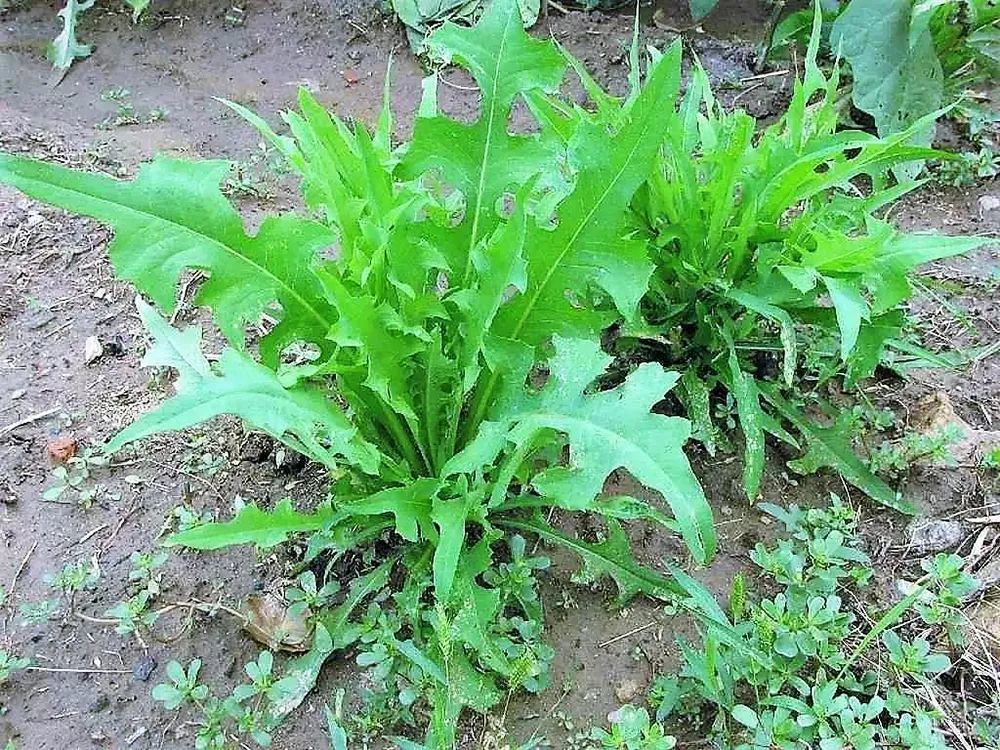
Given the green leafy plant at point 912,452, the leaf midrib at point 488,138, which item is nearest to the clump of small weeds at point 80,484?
the leaf midrib at point 488,138

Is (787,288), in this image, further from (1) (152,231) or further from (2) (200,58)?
(2) (200,58)

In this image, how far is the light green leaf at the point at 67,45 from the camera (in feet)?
11.3

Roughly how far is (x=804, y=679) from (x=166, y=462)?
4.41 feet

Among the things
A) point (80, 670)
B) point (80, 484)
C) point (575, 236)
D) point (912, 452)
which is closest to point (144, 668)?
point (80, 670)

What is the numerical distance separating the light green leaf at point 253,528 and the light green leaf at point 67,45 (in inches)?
99.9

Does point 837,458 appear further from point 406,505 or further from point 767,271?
point 406,505

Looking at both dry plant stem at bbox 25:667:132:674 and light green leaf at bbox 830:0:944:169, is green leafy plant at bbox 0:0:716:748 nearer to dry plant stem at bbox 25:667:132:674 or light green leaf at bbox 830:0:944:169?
dry plant stem at bbox 25:667:132:674

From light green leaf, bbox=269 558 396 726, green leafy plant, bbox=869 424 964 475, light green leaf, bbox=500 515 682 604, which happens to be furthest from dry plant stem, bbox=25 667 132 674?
green leafy plant, bbox=869 424 964 475

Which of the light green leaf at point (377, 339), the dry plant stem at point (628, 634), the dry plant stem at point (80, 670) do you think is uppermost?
the light green leaf at point (377, 339)

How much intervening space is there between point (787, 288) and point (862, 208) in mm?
302

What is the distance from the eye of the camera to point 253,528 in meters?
1.59

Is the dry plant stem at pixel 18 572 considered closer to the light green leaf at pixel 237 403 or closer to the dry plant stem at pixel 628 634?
the light green leaf at pixel 237 403

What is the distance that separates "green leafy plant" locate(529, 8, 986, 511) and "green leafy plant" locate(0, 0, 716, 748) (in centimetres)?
34

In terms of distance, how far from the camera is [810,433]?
2029 millimetres
